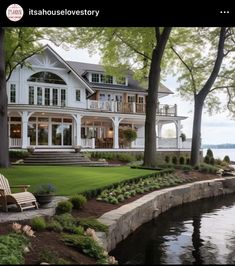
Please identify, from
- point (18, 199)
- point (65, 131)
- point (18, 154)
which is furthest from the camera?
point (65, 131)

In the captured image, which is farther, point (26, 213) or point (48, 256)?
point (26, 213)

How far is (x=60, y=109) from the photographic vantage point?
1192 inches

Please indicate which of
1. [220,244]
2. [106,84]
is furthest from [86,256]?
[106,84]

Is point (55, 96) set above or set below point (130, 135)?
above

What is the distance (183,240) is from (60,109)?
22.0 meters

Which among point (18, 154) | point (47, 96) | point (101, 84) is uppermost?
point (101, 84)

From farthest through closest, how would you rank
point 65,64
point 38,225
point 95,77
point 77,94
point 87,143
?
point 95,77
point 77,94
point 65,64
point 87,143
point 38,225

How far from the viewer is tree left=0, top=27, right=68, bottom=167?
19062 mm

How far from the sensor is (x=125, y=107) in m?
35.6

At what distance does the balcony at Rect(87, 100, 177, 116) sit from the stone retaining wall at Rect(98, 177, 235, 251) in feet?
53.3

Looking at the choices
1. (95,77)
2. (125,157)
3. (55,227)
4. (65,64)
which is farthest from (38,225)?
(95,77)

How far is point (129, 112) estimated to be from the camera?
35.5 m

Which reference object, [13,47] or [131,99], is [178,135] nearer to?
[131,99]
